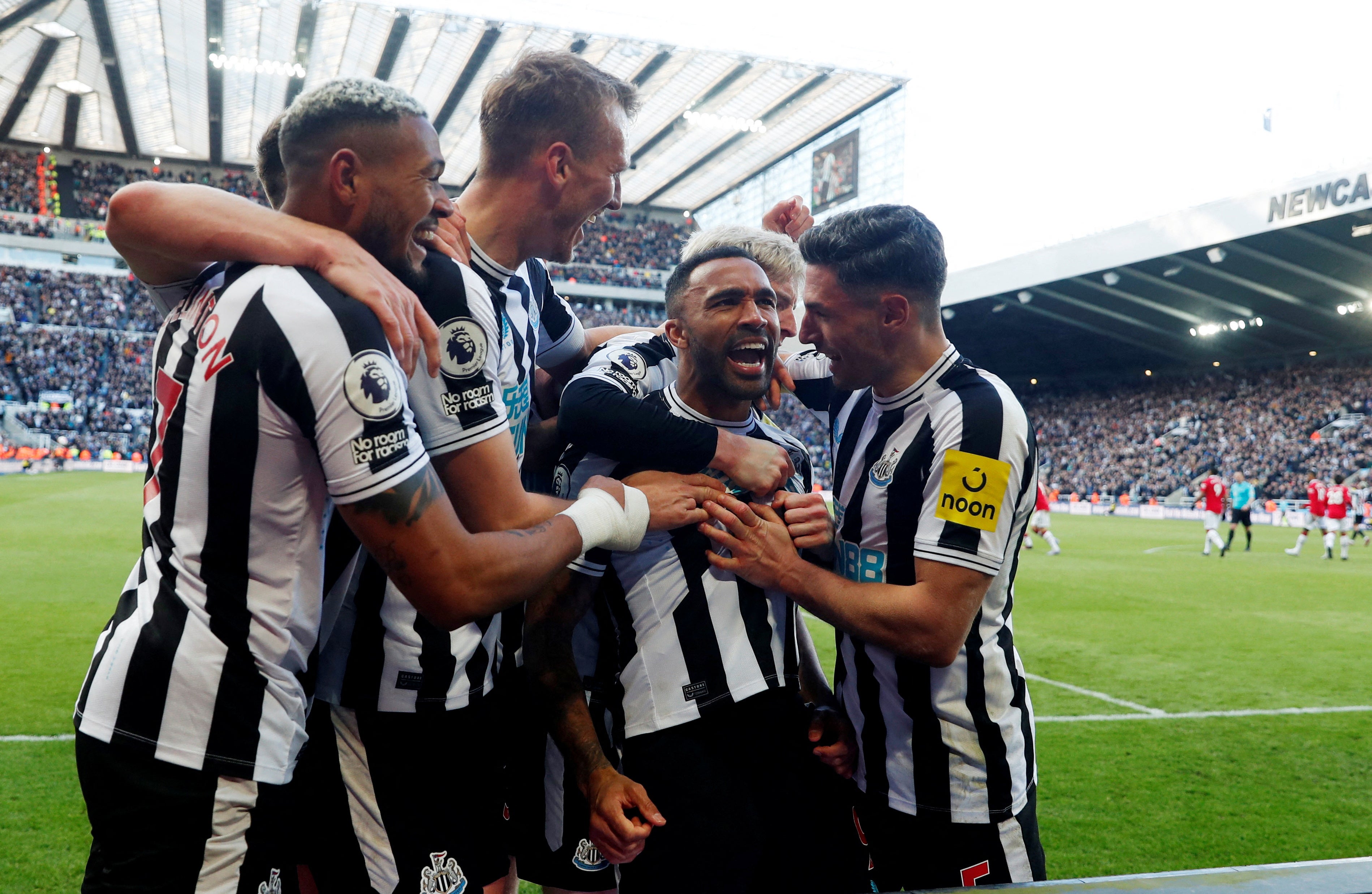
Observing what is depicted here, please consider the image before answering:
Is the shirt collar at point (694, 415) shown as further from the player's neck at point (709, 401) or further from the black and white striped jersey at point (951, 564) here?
the black and white striped jersey at point (951, 564)

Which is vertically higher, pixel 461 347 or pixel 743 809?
pixel 461 347

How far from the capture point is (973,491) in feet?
7.21

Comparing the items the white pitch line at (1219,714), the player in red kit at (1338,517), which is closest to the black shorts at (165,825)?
the white pitch line at (1219,714)

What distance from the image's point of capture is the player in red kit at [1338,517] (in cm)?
1864

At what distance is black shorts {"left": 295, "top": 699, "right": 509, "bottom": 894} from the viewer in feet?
6.79

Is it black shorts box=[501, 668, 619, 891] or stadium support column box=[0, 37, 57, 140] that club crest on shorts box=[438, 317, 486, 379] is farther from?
stadium support column box=[0, 37, 57, 140]

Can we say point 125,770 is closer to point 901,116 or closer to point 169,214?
point 169,214

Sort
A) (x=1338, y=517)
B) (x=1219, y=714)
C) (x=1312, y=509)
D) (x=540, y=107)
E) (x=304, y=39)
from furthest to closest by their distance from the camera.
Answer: (x=304, y=39)
(x=1312, y=509)
(x=1338, y=517)
(x=1219, y=714)
(x=540, y=107)

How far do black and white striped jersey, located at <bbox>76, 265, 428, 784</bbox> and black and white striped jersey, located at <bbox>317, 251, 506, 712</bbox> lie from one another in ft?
0.75

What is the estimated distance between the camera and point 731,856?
2139 mm

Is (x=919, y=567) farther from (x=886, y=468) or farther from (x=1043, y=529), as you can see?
(x=1043, y=529)

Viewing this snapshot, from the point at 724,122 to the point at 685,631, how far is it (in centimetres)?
4325

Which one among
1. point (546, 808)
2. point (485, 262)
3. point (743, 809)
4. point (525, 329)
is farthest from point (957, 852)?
point (485, 262)

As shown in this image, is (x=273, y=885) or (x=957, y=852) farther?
(x=957, y=852)
